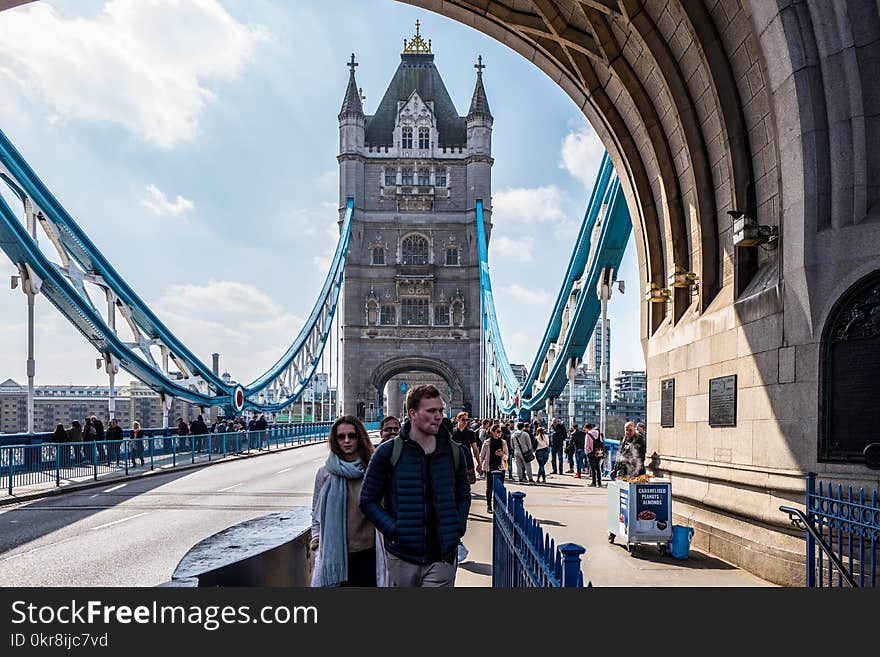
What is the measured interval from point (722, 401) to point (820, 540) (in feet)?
10.6

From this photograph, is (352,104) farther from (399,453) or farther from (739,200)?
(399,453)

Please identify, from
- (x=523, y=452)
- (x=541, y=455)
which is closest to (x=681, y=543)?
(x=523, y=452)

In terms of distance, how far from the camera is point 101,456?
1975 centimetres

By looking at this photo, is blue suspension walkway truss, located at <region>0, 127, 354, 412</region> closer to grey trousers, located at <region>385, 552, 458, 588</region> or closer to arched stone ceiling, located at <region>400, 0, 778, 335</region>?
arched stone ceiling, located at <region>400, 0, 778, 335</region>

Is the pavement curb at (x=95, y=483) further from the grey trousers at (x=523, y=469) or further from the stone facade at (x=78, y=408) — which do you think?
the stone facade at (x=78, y=408)

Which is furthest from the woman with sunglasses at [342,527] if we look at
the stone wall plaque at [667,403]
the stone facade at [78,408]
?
the stone facade at [78,408]

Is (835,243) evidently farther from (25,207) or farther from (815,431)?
(25,207)

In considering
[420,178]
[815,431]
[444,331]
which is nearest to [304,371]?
[444,331]

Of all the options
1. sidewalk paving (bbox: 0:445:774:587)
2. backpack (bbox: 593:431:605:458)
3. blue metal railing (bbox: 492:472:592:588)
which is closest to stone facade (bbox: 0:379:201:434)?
backpack (bbox: 593:431:605:458)

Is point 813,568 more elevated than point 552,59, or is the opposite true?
point 552,59

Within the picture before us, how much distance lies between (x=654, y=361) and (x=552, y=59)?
4765 mm

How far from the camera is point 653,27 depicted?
10281 millimetres

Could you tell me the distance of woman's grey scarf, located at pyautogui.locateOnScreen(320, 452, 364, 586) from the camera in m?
4.48

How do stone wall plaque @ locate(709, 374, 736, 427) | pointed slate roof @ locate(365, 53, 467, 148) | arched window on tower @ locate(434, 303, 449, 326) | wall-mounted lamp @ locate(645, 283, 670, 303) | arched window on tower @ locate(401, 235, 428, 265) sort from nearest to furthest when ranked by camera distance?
1. stone wall plaque @ locate(709, 374, 736, 427)
2. wall-mounted lamp @ locate(645, 283, 670, 303)
3. arched window on tower @ locate(434, 303, 449, 326)
4. arched window on tower @ locate(401, 235, 428, 265)
5. pointed slate roof @ locate(365, 53, 467, 148)
